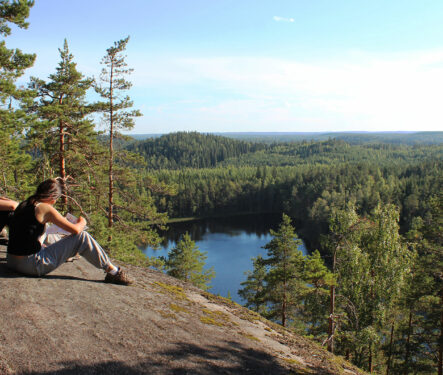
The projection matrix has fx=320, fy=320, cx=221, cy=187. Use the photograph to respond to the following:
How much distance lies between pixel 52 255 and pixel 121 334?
67.1 inches

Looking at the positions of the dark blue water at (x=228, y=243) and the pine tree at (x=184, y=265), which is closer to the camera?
the pine tree at (x=184, y=265)

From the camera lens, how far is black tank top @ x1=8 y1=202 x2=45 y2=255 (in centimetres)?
455

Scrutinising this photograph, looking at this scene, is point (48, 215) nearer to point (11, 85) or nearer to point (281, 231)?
point (11, 85)

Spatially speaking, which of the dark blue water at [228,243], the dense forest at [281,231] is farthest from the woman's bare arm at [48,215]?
the dark blue water at [228,243]

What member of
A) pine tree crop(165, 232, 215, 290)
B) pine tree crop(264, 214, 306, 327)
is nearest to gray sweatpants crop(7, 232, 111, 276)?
pine tree crop(264, 214, 306, 327)

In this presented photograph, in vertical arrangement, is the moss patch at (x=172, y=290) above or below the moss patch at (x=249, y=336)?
above

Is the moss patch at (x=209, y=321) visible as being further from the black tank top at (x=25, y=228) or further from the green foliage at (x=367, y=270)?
the green foliage at (x=367, y=270)

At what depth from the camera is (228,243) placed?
201 ft

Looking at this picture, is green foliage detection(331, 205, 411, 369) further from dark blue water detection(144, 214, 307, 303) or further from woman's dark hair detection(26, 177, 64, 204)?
dark blue water detection(144, 214, 307, 303)

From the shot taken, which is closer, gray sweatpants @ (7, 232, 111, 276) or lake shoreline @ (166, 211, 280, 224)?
gray sweatpants @ (7, 232, 111, 276)

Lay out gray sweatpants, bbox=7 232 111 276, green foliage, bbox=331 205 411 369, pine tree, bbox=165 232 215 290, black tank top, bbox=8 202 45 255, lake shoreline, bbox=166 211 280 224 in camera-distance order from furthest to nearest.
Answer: lake shoreline, bbox=166 211 280 224
pine tree, bbox=165 232 215 290
green foliage, bbox=331 205 411 369
gray sweatpants, bbox=7 232 111 276
black tank top, bbox=8 202 45 255

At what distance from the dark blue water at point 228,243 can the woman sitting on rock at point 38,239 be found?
27.2 meters

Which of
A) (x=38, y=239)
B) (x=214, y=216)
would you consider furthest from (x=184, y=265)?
(x=214, y=216)

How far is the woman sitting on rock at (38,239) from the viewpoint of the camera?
4.56m
